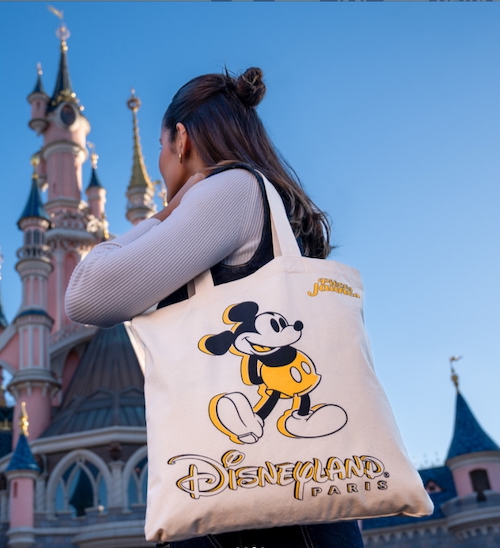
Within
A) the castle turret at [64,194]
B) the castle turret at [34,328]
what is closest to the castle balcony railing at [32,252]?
the castle turret at [34,328]

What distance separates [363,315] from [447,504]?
23004mm

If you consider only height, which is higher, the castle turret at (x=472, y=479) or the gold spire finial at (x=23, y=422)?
the gold spire finial at (x=23, y=422)

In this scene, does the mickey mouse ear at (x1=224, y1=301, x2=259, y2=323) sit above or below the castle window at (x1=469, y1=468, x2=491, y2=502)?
below

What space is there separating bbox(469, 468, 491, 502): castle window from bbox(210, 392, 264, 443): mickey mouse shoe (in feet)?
75.0

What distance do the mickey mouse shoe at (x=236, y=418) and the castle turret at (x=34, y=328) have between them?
2268 centimetres

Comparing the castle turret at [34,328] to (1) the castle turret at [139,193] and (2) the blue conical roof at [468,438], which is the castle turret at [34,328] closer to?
(1) the castle turret at [139,193]

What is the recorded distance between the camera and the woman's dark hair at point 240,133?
6.04 ft

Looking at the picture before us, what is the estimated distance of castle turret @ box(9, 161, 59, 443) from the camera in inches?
909

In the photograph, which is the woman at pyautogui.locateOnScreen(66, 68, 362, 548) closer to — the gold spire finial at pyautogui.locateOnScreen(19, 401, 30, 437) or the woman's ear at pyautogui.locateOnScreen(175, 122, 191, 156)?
the woman's ear at pyautogui.locateOnScreen(175, 122, 191, 156)

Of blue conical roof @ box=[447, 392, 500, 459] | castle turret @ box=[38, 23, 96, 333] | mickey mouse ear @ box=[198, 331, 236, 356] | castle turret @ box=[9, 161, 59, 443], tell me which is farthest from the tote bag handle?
castle turret @ box=[38, 23, 96, 333]

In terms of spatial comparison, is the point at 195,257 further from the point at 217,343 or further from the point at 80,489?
the point at 80,489

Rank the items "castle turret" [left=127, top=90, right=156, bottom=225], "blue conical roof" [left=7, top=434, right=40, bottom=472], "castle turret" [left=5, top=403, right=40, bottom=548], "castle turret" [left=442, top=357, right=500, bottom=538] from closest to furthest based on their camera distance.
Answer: "castle turret" [left=5, top=403, right=40, bottom=548] < "blue conical roof" [left=7, top=434, right=40, bottom=472] < "castle turret" [left=442, top=357, right=500, bottom=538] < "castle turret" [left=127, top=90, right=156, bottom=225]

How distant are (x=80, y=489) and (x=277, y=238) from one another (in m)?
20.6

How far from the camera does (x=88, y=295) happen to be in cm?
154
